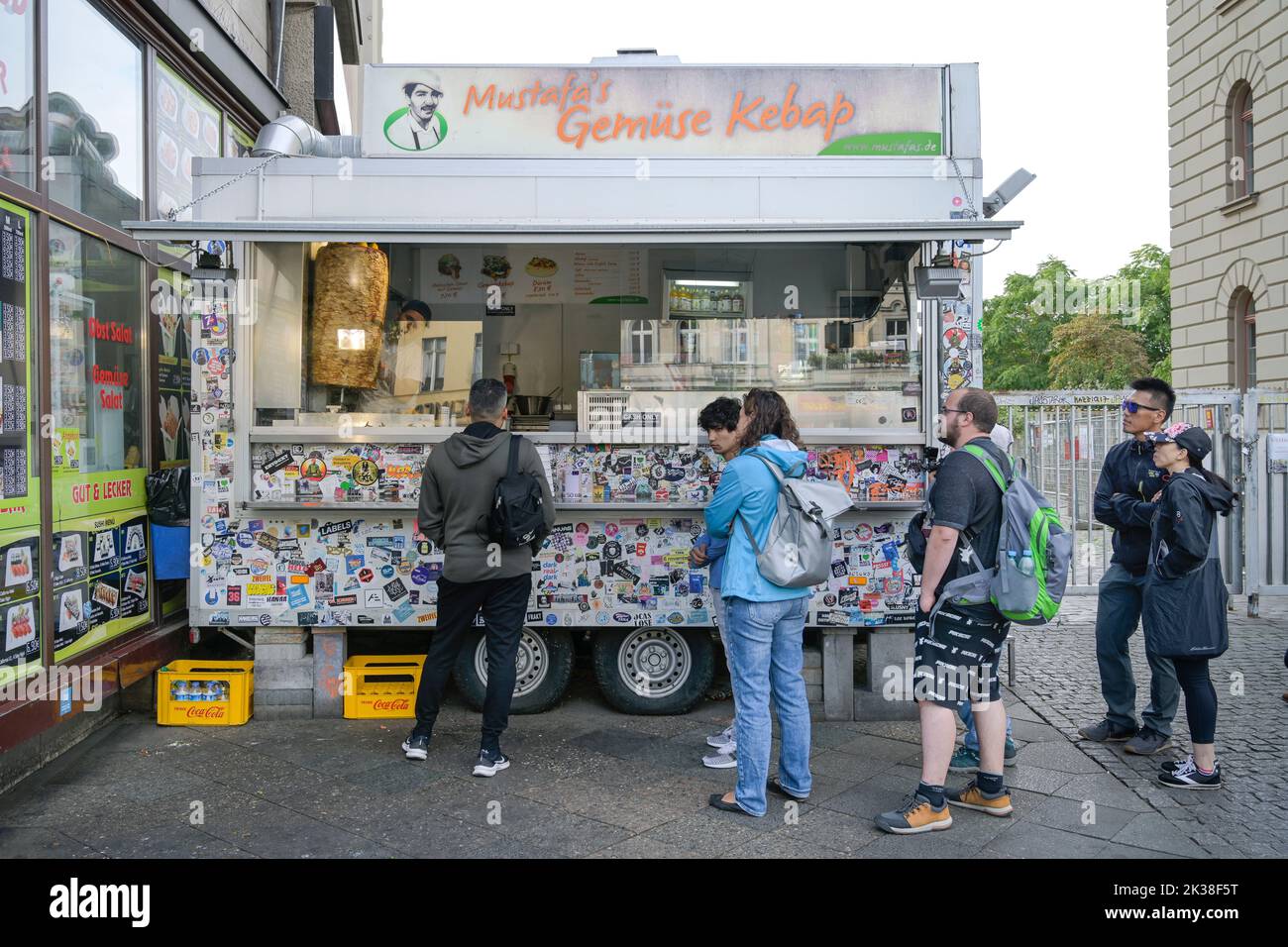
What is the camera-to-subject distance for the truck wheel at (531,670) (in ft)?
19.1

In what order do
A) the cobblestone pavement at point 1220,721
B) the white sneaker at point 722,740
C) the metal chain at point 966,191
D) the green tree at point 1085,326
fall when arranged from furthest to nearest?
the green tree at point 1085,326, the metal chain at point 966,191, the white sneaker at point 722,740, the cobblestone pavement at point 1220,721

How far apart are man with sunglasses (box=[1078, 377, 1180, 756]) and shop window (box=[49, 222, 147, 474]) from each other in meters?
5.57

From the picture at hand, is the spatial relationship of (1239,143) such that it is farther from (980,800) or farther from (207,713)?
(207,713)

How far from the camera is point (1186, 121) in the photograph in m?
16.1

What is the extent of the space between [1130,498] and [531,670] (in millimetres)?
3462

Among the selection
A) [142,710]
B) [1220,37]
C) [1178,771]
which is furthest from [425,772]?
[1220,37]

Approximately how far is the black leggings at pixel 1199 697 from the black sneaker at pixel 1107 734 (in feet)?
2.53

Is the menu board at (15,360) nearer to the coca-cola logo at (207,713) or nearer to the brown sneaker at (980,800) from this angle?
the coca-cola logo at (207,713)

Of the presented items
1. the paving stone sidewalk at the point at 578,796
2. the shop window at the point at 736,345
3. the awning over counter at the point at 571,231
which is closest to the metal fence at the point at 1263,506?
the paving stone sidewalk at the point at 578,796

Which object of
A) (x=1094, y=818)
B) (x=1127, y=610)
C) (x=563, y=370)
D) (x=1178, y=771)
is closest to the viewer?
(x=1094, y=818)

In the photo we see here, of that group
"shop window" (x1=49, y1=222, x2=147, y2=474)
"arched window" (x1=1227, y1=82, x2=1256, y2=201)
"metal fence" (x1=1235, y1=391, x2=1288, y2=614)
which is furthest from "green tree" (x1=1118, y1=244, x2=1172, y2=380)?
"shop window" (x1=49, y1=222, x2=147, y2=474)

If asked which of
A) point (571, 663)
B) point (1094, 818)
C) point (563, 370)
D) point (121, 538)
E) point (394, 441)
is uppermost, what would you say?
point (563, 370)
